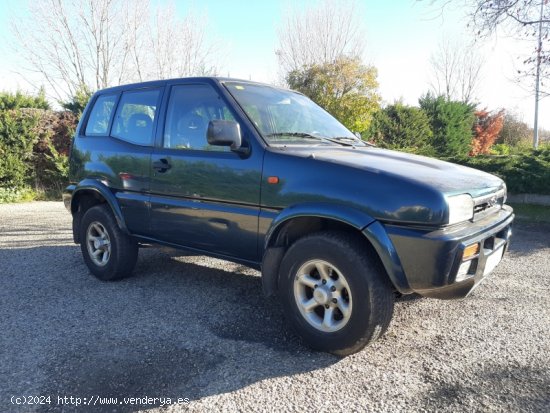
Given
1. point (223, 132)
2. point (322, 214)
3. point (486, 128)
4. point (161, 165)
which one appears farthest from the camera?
point (486, 128)

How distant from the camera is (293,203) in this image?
3.04 m

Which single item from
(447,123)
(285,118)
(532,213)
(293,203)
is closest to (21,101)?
(285,118)

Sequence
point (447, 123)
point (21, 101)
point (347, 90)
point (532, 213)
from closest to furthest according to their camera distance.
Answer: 1. point (532, 213)
2. point (21, 101)
3. point (347, 90)
4. point (447, 123)

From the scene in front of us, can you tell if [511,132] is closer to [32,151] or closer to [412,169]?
[32,151]

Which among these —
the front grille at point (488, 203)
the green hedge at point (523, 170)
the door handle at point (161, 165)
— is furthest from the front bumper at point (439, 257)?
the green hedge at point (523, 170)

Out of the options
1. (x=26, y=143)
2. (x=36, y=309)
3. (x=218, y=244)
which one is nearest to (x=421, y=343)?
(x=218, y=244)

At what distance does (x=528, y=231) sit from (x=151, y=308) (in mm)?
6579

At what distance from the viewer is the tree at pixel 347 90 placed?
45.4 ft

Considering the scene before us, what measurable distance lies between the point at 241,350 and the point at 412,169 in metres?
1.79

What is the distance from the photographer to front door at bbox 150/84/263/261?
334cm

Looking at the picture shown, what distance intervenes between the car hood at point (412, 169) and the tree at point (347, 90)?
35.3ft

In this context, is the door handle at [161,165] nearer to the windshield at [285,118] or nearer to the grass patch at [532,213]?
the windshield at [285,118]

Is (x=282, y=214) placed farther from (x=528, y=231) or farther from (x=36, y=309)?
(x=528, y=231)

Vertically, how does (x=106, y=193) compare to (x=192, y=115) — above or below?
below
